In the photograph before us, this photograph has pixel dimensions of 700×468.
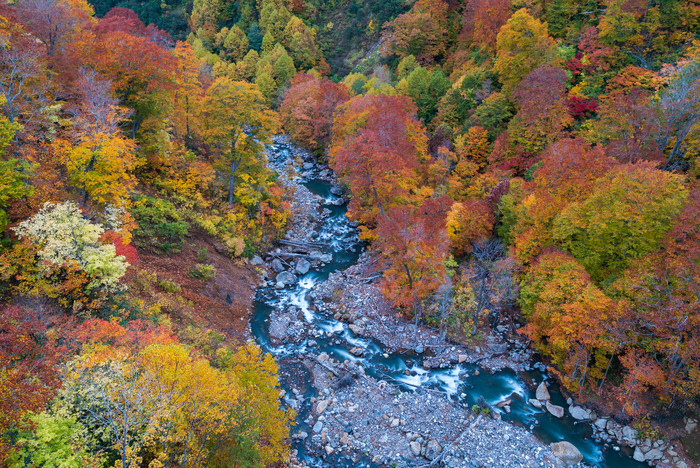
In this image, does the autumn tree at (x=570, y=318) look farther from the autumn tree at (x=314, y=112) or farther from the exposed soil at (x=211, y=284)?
the autumn tree at (x=314, y=112)

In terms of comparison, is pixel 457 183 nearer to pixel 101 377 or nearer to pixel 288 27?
pixel 101 377

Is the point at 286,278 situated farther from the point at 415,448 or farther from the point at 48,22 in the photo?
the point at 48,22


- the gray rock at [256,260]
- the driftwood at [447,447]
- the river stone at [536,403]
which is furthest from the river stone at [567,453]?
the gray rock at [256,260]

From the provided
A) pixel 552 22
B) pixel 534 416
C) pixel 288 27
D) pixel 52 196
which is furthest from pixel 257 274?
pixel 288 27

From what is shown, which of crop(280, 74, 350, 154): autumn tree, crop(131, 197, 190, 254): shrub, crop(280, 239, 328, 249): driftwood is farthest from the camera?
crop(280, 74, 350, 154): autumn tree

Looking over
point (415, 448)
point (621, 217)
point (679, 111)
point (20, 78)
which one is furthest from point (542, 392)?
point (20, 78)

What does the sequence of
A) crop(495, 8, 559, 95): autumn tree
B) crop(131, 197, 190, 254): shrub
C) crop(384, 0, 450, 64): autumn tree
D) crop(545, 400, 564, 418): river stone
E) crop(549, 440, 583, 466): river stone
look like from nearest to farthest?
crop(549, 440, 583, 466): river stone, crop(545, 400, 564, 418): river stone, crop(131, 197, 190, 254): shrub, crop(495, 8, 559, 95): autumn tree, crop(384, 0, 450, 64): autumn tree

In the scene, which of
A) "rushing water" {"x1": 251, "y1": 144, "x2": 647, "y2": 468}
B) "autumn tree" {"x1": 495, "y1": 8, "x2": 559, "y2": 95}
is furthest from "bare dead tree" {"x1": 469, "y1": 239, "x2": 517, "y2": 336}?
"autumn tree" {"x1": 495, "y1": 8, "x2": 559, "y2": 95}

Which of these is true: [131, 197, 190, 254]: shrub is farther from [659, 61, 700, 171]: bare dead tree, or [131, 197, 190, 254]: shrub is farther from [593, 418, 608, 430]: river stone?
[659, 61, 700, 171]: bare dead tree
